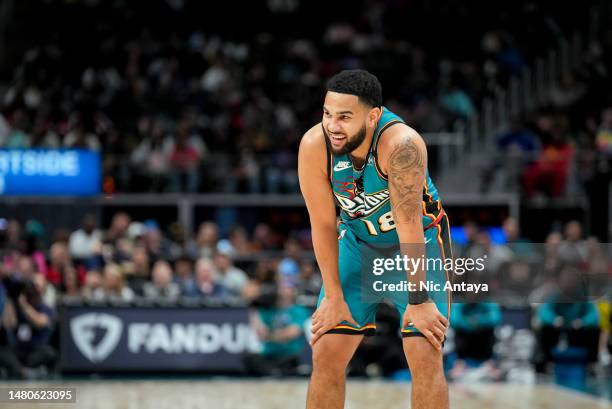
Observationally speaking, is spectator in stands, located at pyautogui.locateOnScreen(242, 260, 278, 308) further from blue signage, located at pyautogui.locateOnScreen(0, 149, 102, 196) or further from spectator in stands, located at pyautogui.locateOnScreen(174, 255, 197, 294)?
blue signage, located at pyautogui.locateOnScreen(0, 149, 102, 196)

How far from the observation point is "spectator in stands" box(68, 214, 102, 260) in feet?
51.3

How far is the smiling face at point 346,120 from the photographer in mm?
5594

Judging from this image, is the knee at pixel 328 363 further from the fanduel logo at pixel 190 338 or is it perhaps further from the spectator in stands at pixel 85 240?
the spectator in stands at pixel 85 240

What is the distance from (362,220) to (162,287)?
8.39 meters

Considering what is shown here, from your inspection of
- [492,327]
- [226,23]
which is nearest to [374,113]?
[492,327]

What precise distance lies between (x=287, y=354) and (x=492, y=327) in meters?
2.58

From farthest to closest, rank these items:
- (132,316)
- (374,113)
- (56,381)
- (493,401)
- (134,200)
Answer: (134,200) < (132,316) < (56,381) < (493,401) < (374,113)

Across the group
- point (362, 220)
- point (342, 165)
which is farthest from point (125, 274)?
point (342, 165)

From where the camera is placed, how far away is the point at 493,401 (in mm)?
10867

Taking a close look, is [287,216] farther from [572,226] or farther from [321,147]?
[321,147]

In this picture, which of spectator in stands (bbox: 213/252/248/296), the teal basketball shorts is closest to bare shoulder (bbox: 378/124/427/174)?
the teal basketball shorts

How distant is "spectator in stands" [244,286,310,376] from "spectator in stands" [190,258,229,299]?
2.82 feet

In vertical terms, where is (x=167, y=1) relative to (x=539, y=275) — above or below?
above

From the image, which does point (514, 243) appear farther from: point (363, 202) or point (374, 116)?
point (374, 116)
